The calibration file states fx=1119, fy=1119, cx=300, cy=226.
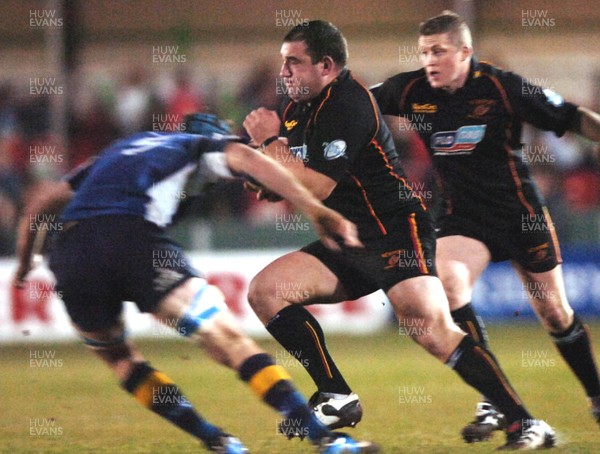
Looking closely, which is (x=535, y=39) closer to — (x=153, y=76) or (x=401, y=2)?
(x=401, y=2)

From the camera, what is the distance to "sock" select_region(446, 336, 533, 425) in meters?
5.57

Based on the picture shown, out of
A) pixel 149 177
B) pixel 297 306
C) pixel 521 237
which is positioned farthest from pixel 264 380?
pixel 521 237

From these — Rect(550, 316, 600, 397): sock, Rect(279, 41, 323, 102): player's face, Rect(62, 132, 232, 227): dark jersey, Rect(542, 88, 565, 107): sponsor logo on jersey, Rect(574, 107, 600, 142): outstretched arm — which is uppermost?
Rect(279, 41, 323, 102): player's face

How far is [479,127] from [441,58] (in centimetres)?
47

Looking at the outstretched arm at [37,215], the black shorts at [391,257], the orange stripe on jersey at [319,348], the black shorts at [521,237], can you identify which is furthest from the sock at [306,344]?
the outstretched arm at [37,215]

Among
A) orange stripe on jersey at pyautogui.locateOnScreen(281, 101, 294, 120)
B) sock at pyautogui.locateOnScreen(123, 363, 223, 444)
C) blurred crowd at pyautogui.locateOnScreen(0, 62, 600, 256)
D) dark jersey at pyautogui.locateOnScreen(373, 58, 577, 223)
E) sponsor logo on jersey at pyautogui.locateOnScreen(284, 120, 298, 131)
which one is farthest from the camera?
blurred crowd at pyautogui.locateOnScreen(0, 62, 600, 256)

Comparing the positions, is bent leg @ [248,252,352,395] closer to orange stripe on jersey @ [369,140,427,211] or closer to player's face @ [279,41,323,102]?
orange stripe on jersey @ [369,140,427,211]

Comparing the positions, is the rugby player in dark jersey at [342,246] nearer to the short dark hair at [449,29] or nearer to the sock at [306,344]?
the sock at [306,344]

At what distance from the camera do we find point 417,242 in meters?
5.81

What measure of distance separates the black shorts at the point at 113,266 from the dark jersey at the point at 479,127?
215 cm

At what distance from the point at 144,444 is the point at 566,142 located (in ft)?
28.4

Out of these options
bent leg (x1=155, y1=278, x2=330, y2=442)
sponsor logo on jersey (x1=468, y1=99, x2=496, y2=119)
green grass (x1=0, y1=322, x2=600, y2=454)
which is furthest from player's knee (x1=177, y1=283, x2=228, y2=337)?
sponsor logo on jersey (x1=468, y1=99, x2=496, y2=119)

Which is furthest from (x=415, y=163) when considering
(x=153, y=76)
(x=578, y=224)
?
(x=153, y=76)

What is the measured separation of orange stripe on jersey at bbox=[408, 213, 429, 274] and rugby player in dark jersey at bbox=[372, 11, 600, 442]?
0.56 m
